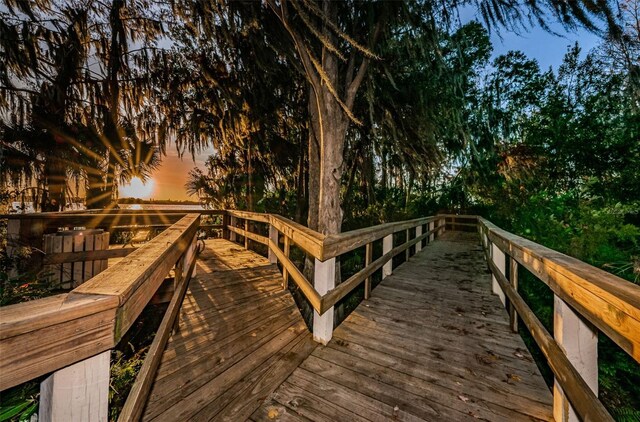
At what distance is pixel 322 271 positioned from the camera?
2.54 meters

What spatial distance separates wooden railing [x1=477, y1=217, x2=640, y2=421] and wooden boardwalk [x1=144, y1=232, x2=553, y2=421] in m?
0.48

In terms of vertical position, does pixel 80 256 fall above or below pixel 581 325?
below

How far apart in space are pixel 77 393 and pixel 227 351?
190cm

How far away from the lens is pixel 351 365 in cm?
225

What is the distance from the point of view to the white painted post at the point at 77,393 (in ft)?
2.20

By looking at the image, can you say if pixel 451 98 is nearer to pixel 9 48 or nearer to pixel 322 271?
pixel 322 271

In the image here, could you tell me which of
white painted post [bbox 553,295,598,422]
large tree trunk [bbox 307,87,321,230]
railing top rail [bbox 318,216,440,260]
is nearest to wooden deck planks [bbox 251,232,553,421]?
white painted post [bbox 553,295,598,422]

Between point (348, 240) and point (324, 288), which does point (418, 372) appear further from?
point (348, 240)

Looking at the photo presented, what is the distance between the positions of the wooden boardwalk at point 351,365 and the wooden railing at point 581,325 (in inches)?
19.1

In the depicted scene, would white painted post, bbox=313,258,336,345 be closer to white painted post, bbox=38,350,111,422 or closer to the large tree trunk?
white painted post, bbox=38,350,111,422

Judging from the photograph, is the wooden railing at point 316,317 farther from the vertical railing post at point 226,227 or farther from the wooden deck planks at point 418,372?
the vertical railing post at point 226,227

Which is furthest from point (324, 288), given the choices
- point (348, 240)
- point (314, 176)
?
point (314, 176)

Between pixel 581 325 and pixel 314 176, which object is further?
pixel 314 176

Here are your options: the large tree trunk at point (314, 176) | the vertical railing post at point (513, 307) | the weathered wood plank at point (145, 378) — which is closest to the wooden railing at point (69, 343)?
the weathered wood plank at point (145, 378)
